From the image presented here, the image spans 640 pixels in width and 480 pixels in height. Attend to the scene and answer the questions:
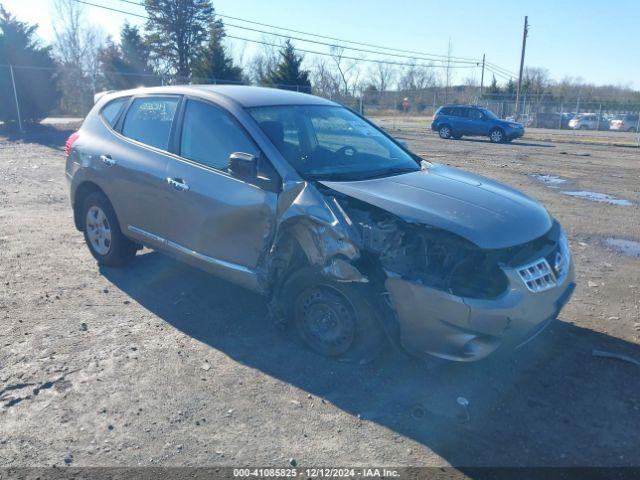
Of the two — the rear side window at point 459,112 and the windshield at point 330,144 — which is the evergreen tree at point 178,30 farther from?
the windshield at point 330,144

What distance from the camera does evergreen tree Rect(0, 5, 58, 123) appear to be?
2130cm

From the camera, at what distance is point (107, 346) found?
165 inches

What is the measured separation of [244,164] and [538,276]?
2147 mm

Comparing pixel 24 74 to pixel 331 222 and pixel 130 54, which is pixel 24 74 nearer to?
pixel 331 222

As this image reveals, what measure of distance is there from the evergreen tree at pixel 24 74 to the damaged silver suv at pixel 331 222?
747 inches

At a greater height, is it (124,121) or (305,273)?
(124,121)

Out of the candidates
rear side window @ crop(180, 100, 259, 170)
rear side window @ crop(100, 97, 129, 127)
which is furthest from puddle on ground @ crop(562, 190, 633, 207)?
rear side window @ crop(100, 97, 129, 127)

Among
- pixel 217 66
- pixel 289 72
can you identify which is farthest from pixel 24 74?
pixel 289 72

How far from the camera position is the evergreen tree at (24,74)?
69.9ft

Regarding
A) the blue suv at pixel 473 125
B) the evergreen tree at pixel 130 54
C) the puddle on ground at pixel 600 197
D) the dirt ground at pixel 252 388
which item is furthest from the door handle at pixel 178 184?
the evergreen tree at pixel 130 54

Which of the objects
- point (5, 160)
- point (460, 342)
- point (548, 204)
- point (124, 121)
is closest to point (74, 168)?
point (124, 121)

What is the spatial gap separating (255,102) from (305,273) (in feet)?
5.35

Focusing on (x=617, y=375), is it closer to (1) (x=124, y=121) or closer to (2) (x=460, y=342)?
(2) (x=460, y=342)

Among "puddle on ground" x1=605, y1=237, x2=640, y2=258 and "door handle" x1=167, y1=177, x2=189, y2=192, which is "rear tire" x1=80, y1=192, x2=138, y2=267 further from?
"puddle on ground" x1=605, y1=237, x2=640, y2=258
